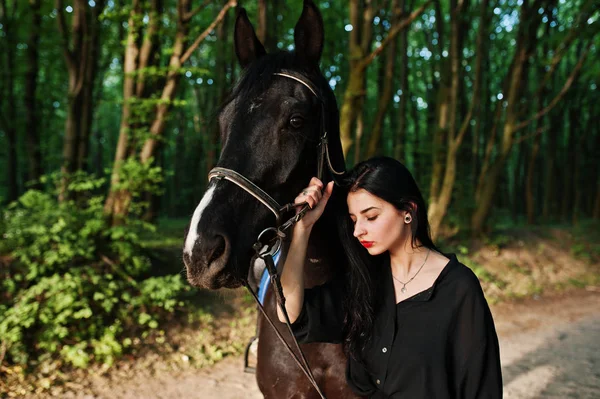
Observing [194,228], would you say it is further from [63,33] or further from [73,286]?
[63,33]

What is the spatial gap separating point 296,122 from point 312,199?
1.09ft

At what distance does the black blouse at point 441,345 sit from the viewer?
1.56m

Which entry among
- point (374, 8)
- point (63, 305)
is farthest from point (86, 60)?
point (374, 8)

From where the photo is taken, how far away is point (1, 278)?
16.5 ft

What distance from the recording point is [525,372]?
5.16 meters

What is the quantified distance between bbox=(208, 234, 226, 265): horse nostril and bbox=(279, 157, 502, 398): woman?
0.34 meters

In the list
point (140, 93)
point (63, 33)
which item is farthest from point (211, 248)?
point (63, 33)

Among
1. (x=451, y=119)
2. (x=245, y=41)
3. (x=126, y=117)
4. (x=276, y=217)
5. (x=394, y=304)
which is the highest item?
(x=451, y=119)

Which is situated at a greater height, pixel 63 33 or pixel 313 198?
pixel 63 33

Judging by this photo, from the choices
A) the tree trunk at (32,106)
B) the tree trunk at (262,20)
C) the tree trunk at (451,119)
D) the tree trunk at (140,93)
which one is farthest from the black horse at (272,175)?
the tree trunk at (32,106)

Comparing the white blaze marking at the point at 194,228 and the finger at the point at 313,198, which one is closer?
the white blaze marking at the point at 194,228

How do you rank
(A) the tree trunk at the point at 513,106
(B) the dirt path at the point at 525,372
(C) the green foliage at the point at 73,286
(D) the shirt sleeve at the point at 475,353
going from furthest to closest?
(A) the tree trunk at the point at 513,106 → (C) the green foliage at the point at 73,286 → (B) the dirt path at the point at 525,372 → (D) the shirt sleeve at the point at 475,353

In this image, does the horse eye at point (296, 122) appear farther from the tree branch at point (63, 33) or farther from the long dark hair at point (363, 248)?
the tree branch at point (63, 33)

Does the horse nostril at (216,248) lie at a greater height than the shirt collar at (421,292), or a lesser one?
greater
